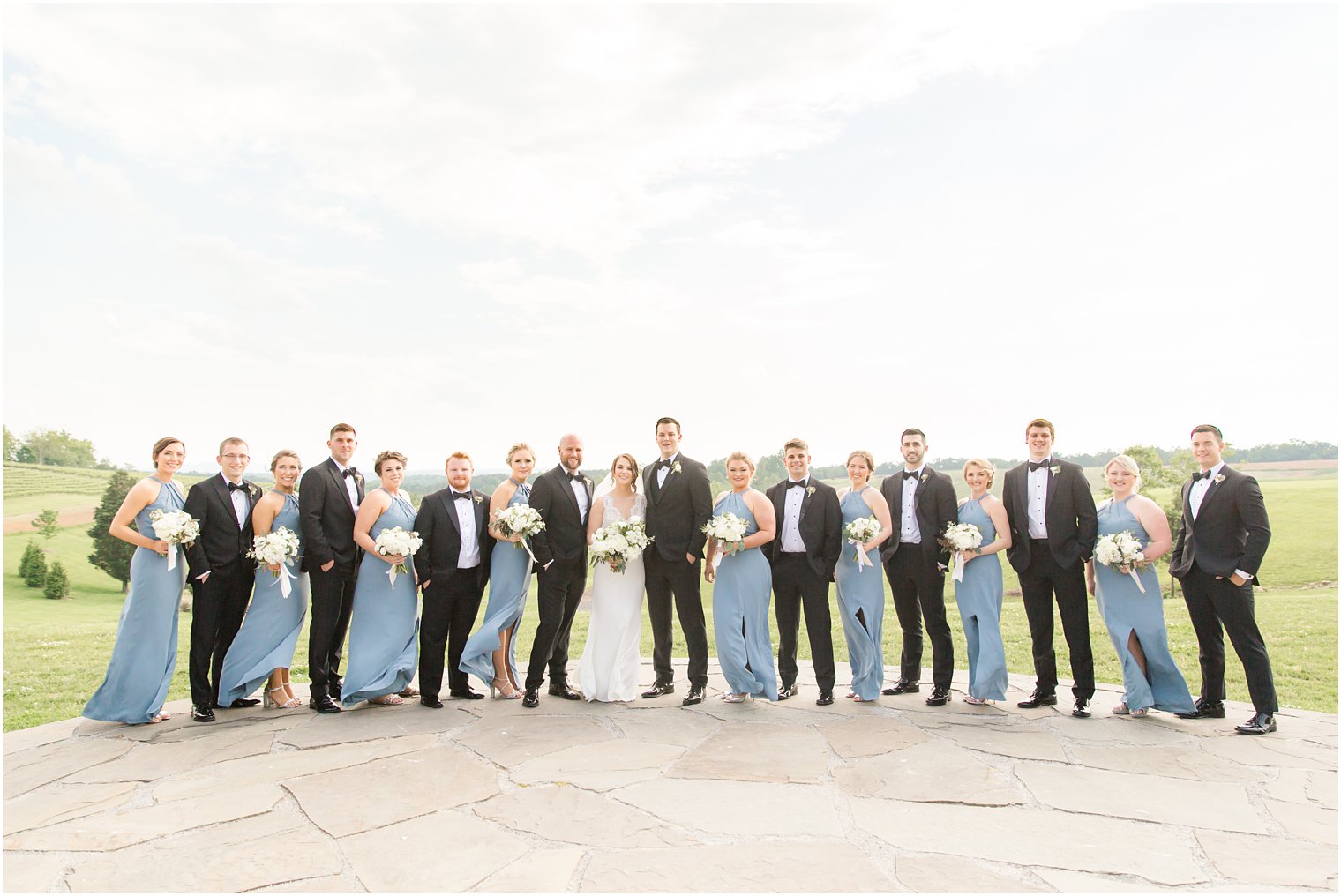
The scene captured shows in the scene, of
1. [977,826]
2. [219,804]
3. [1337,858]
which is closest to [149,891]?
[219,804]

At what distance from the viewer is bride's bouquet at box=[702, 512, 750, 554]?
796 cm

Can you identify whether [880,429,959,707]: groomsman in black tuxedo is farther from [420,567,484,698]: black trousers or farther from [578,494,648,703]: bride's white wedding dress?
[420,567,484,698]: black trousers

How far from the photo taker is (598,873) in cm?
437

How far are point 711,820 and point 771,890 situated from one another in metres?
0.99

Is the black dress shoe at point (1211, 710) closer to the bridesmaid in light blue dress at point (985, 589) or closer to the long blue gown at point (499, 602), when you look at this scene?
the bridesmaid in light blue dress at point (985, 589)

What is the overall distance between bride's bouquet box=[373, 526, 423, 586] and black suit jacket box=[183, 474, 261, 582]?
1341 mm

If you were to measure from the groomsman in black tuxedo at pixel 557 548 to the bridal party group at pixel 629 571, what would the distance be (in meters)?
0.03

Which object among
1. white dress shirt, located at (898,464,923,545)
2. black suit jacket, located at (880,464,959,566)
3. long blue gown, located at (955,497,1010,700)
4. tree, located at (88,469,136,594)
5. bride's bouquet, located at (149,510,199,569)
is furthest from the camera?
tree, located at (88,469,136,594)

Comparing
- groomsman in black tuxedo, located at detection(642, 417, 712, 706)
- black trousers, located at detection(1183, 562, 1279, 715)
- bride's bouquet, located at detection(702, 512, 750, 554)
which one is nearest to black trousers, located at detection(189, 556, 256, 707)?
groomsman in black tuxedo, located at detection(642, 417, 712, 706)

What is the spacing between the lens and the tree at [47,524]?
2850 cm

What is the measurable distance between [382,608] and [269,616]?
44.2 inches

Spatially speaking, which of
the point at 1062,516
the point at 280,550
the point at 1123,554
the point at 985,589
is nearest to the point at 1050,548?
the point at 1062,516

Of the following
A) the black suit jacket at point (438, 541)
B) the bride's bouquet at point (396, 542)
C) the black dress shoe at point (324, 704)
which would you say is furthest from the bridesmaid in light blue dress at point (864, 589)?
the black dress shoe at point (324, 704)

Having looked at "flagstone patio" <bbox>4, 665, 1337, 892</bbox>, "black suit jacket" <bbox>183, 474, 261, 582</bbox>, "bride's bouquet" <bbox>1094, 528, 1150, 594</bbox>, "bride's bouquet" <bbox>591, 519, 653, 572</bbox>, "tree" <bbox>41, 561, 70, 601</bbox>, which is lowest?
"tree" <bbox>41, 561, 70, 601</bbox>
